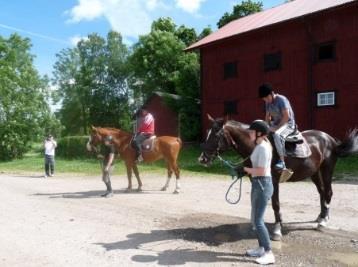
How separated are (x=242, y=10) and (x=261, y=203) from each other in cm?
4283

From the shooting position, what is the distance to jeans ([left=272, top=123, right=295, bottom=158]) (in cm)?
790

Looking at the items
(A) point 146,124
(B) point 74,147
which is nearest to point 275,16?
(B) point 74,147

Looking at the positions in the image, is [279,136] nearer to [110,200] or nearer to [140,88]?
[110,200]

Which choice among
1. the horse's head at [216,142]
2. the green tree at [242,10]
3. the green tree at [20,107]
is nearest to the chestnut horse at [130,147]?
the horse's head at [216,142]

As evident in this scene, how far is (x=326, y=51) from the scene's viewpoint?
25781 mm

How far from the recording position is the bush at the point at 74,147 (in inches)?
1378

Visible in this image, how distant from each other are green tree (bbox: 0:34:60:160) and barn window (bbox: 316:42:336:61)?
2566 cm

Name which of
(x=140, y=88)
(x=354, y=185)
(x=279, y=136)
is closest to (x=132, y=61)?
(x=140, y=88)

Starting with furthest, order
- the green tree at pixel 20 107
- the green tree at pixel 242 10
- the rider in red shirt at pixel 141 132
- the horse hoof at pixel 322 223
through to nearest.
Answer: the green tree at pixel 242 10
the green tree at pixel 20 107
the rider in red shirt at pixel 141 132
the horse hoof at pixel 322 223

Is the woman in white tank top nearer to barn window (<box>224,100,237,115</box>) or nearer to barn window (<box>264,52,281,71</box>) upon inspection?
barn window (<box>264,52,281,71</box>)

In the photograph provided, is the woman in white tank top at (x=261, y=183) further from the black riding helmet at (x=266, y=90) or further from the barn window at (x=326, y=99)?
the barn window at (x=326, y=99)

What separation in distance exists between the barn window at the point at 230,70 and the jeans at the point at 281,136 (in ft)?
77.1

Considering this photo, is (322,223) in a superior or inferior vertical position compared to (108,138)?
inferior

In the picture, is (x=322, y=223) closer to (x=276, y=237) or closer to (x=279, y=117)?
(x=276, y=237)
